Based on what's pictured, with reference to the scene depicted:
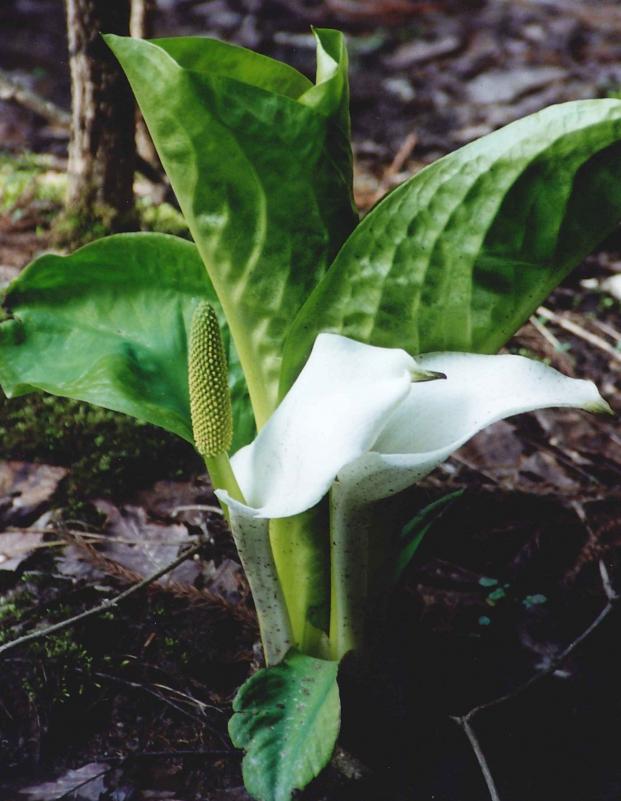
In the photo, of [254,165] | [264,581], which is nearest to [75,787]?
[264,581]

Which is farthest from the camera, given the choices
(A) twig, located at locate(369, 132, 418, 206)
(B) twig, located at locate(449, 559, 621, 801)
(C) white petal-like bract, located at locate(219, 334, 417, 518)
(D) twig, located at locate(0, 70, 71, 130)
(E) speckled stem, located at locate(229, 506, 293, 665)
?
(A) twig, located at locate(369, 132, 418, 206)

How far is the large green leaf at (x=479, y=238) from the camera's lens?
27.2 inches

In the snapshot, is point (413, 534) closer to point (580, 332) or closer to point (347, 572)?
point (347, 572)

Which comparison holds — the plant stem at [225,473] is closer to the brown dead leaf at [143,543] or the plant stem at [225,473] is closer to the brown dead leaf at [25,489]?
the brown dead leaf at [143,543]

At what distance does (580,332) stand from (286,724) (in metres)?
1.18

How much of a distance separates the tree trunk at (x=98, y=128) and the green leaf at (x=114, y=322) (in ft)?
1.88

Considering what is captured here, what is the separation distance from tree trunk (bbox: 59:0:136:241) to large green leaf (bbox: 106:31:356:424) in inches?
27.2

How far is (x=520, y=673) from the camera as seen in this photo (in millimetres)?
1040

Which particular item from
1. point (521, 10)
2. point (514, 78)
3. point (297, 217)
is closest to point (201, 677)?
point (297, 217)

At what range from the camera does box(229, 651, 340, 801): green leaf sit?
2.44 feet

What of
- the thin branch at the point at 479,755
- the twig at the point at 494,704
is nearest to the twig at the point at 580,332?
the twig at the point at 494,704

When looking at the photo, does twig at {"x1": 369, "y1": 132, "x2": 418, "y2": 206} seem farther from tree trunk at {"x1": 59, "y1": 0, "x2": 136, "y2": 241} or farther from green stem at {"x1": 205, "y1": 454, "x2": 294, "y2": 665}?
green stem at {"x1": 205, "y1": 454, "x2": 294, "y2": 665}

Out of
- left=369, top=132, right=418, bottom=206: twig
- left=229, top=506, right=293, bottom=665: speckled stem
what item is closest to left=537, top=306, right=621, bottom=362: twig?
left=369, top=132, right=418, bottom=206: twig

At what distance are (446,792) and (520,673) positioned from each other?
0.20m
